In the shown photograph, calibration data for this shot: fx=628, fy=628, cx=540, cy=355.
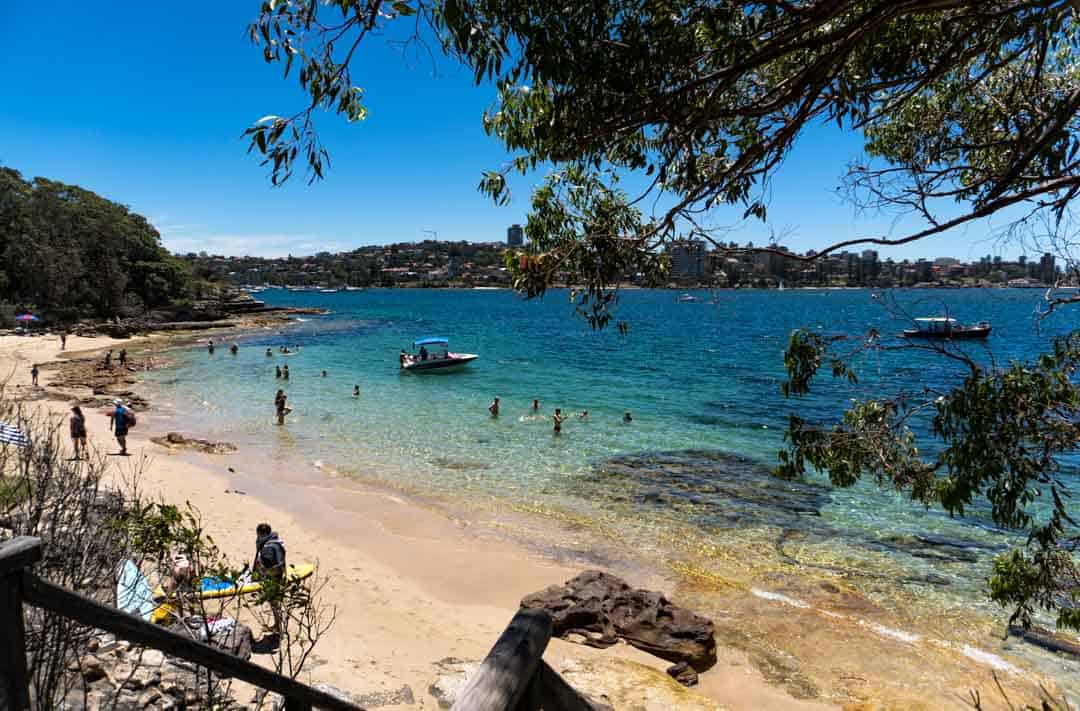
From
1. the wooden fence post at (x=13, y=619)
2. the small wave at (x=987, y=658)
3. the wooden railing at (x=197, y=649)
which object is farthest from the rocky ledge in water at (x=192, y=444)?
the wooden railing at (x=197, y=649)

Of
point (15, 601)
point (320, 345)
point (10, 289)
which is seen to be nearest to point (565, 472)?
point (15, 601)

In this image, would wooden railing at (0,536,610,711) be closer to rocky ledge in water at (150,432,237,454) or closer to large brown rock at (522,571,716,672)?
large brown rock at (522,571,716,672)

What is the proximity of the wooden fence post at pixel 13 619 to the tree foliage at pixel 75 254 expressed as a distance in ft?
228

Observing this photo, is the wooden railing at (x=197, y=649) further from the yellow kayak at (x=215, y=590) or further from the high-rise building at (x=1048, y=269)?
the high-rise building at (x=1048, y=269)

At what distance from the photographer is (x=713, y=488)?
17.8 metres

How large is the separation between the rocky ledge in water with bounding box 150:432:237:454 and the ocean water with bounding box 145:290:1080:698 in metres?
1.09

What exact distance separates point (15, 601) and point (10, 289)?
7371 cm

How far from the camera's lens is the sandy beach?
8422mm

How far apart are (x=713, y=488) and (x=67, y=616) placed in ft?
56.7

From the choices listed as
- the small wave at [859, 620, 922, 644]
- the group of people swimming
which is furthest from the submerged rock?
the group of people swimming

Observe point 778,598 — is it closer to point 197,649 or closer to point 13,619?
point 197,649

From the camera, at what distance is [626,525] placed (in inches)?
590

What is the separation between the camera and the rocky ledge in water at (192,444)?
20844mm

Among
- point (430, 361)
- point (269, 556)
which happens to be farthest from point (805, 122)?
point (430, 361)
